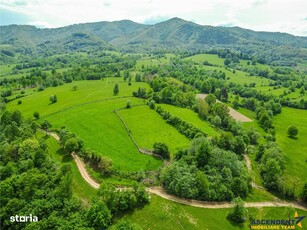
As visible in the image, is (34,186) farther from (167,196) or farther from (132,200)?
(167,196)

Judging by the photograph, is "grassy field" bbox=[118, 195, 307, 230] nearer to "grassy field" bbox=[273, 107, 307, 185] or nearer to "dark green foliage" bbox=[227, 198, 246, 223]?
"dark green foliage" bbox=[227, 198, 246, 223]

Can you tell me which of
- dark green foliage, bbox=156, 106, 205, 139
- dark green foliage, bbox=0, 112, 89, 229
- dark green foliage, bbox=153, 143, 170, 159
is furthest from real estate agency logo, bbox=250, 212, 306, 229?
dark green foliage, bbox=156, 106, 205, 139

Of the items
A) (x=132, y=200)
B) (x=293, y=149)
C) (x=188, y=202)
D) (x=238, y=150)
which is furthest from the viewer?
(x=293, y=149)

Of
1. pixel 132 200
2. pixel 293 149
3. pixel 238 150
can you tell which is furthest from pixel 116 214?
pixel 293 149

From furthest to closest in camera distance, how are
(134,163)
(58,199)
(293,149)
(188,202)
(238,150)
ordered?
(293,149)
(238,150)
(134,163)
(188,202)
(58,199)

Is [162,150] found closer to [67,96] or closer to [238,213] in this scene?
[238,213]

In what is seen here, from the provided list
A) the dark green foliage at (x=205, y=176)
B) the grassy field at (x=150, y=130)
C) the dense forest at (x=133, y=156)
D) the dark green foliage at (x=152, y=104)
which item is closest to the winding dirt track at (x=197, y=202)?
the dense forest at (x=133, y=156)

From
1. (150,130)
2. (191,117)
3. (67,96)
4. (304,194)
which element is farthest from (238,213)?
(67,96)

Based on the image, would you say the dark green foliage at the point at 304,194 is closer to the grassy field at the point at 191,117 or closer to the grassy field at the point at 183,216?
the grassy field at the point at 183,216
